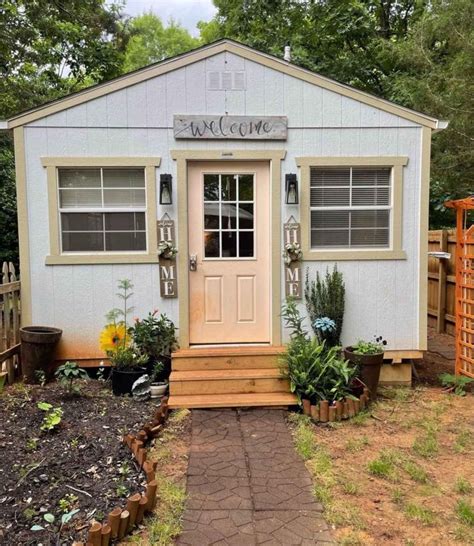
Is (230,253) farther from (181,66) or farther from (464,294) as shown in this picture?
(464,294)

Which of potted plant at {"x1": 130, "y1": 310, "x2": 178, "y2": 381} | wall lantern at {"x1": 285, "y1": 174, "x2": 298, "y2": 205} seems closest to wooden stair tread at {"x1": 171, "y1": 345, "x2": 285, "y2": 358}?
potted plant at {"x1": 130, "y1": 310, "x2": 178, "y2": 381}

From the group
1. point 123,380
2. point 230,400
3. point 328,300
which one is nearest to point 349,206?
Answer: point 328,300

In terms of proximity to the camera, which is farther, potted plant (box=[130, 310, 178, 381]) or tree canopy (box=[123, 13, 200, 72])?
tree canopy (box=[123, 13, 200, 72])

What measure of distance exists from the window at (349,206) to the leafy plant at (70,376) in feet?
9.21

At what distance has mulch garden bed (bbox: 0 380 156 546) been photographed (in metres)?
2.40

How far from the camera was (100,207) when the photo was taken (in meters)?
4.91

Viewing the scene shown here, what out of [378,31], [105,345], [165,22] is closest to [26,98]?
[105,345]

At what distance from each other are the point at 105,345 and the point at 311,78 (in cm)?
362

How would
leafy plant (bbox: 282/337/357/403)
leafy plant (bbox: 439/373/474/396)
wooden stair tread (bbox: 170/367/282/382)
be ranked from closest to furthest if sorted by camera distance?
leafy plant (bbox: 282/337/357/403), wooden stair tread (bbox: 170/367/282/382), leafy plant (bbox: 439/373/474/396)

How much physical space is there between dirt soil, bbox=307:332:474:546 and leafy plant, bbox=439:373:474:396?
0.15 meters

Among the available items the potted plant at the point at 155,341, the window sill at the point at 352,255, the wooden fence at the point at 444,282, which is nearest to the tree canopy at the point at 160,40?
the wooden fence at the point at 444,282

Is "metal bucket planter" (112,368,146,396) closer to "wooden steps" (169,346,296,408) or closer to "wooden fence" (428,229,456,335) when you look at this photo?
"wooden steps" (169,346,296,408)

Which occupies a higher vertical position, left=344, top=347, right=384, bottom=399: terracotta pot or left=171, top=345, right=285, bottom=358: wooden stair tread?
left=171, top=345, right=285, bottom=358: wooden stair tread

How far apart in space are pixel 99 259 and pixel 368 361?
303 cm
